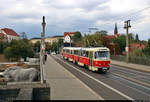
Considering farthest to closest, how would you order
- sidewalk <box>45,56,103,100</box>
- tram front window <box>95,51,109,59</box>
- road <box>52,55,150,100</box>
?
tram front window <box>95,51,109,59</box>
road <box>52,55,150,100</box>
sidewalk <box>45,56,103,100</box>

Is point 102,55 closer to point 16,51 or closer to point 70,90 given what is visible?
point 70,90

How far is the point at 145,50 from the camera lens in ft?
131

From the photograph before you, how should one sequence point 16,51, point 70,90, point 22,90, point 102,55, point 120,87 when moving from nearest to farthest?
point 22,90
point 70,90
point 120,87
point 102,55
point 16,51

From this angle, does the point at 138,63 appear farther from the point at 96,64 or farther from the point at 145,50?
the point at 96,64

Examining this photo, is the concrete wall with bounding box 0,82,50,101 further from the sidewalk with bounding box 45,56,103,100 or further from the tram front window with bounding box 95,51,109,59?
the tram front window with bounding box 95,51,109,59

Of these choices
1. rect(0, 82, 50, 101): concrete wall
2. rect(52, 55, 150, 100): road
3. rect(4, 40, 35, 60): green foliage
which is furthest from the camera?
rect(4, 40, 35, 60): green foliage

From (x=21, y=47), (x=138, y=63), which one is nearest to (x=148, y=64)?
(x=138, y=63)

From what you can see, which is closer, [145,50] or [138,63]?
[138,63]

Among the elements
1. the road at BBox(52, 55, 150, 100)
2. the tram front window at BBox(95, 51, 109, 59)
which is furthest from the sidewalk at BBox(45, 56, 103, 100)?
the tram front window at BBox(95, 51, 109, 59)

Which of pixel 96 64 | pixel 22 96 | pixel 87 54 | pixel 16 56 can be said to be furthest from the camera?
pixel 16 56

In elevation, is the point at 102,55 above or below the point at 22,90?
above

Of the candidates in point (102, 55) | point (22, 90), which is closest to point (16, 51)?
point (102, 55)

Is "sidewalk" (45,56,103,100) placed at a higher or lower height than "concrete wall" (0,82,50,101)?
lower

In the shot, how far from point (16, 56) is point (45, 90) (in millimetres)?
30475
